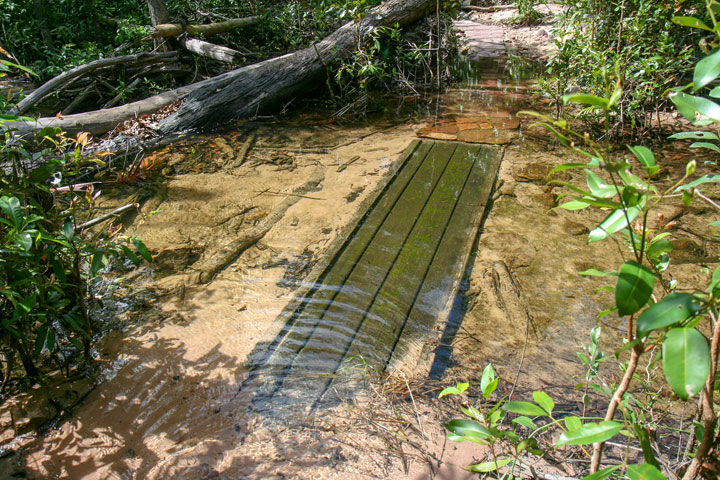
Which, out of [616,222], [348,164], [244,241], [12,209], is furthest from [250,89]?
[616,222]

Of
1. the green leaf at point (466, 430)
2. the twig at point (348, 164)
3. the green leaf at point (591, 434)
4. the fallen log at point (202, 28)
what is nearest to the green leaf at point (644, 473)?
the green leaf at point (591, 434)

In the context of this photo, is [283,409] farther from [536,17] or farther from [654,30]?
[536,17]

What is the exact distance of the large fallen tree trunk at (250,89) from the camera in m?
6.00

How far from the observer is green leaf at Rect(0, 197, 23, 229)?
2.00 m

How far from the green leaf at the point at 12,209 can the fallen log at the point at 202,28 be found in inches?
232

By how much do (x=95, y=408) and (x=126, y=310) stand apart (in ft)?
2.64

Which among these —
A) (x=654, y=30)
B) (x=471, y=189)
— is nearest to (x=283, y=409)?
(x=471, y=189)

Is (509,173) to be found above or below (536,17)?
below

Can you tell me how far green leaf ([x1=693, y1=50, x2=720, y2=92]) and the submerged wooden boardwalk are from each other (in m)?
1.96

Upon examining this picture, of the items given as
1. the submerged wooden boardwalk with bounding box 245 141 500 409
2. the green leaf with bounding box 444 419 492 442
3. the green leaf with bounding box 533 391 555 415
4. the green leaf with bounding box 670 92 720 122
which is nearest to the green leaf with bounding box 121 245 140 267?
the submerged wooden boardwalk with bounding box 245 141 500 409

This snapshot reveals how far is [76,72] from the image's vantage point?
20.5ft

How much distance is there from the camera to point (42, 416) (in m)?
2.29

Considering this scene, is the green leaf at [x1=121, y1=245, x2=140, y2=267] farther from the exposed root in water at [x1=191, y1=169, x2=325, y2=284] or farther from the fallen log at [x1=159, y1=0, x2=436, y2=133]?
the fallen log at [x1=159, y1=0, x2=436, y2=133]

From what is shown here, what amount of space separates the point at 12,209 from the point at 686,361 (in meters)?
2.35
